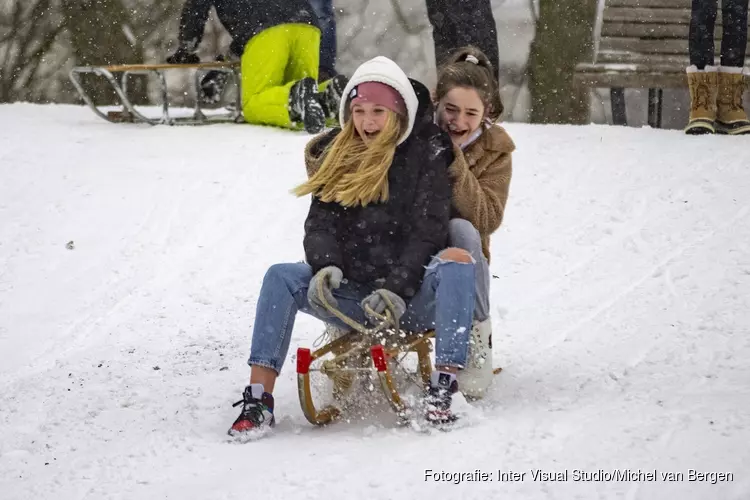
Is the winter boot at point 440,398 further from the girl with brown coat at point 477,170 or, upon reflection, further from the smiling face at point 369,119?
the smiling face at point 369,119

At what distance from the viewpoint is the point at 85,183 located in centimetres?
588

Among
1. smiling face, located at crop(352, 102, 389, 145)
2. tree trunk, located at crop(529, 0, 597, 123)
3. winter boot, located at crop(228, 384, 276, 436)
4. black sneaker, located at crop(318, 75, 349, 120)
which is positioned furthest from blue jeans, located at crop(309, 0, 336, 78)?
winter boot, located at crop(228, 384, 276, 436)

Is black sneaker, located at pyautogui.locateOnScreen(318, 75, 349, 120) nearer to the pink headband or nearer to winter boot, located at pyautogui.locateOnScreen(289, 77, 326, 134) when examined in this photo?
winter boot, located at pyautogui.locateOnScreen(289, 77, 326, 134)

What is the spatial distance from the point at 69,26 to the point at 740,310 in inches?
368

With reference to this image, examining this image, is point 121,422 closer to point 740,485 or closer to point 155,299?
point 155,299

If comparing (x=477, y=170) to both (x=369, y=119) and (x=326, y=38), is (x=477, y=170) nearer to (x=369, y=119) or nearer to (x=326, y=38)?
(x=369, y=119)

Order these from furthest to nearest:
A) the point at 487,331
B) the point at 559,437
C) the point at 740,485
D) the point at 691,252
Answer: the point at 691,252 < the point at 487,331 < the point at 559,437 < the point at 740,485

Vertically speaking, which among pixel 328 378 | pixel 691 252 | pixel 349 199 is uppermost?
pixel 349 199

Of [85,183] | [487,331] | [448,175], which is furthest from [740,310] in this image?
[85,183]

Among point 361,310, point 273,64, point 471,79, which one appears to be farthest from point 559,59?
point 361,310

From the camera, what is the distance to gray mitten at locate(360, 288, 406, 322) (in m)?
2.95

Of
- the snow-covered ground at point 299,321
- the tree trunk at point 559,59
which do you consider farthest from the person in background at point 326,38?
the tree trunk at point 559,59

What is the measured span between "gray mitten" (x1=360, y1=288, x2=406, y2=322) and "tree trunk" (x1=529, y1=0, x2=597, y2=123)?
288 inches

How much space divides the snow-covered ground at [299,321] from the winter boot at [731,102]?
0.26 metres
